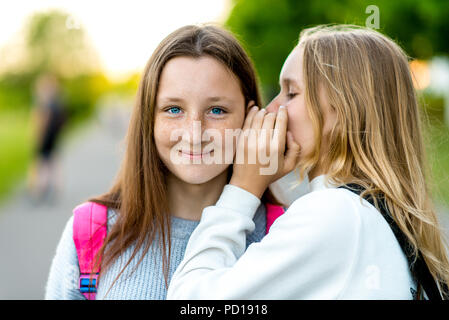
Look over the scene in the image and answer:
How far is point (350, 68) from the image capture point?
182cm

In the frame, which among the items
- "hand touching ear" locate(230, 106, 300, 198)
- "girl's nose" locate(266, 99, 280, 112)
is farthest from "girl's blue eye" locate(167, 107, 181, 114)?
"girl's nose" locate(266, 99, 280, 112)

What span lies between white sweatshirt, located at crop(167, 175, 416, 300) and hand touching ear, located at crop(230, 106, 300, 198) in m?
0.30

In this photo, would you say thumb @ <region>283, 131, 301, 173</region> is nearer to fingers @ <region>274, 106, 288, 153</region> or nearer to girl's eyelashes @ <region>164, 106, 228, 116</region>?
fingers @ <region>274, 106, 288, 153</region>

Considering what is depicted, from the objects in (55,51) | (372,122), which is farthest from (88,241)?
(55,51)

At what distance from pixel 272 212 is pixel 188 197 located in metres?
0.37

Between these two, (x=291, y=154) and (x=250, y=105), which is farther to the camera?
(x=250, y=105)

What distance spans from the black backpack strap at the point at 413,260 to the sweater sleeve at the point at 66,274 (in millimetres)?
1107

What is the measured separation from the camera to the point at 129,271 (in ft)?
6.27

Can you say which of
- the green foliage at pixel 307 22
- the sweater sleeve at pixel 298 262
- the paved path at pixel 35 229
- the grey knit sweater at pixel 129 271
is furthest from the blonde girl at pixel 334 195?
the green foliage at pixel 307 22

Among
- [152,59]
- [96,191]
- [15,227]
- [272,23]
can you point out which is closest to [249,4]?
[272,23]

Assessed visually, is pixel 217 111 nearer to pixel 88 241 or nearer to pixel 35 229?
pixel 88 241

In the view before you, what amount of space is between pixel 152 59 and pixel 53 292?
3.38 feet

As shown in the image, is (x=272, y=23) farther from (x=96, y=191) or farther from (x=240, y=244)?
(x=240, y=244)

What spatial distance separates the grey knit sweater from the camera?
6.16ft
